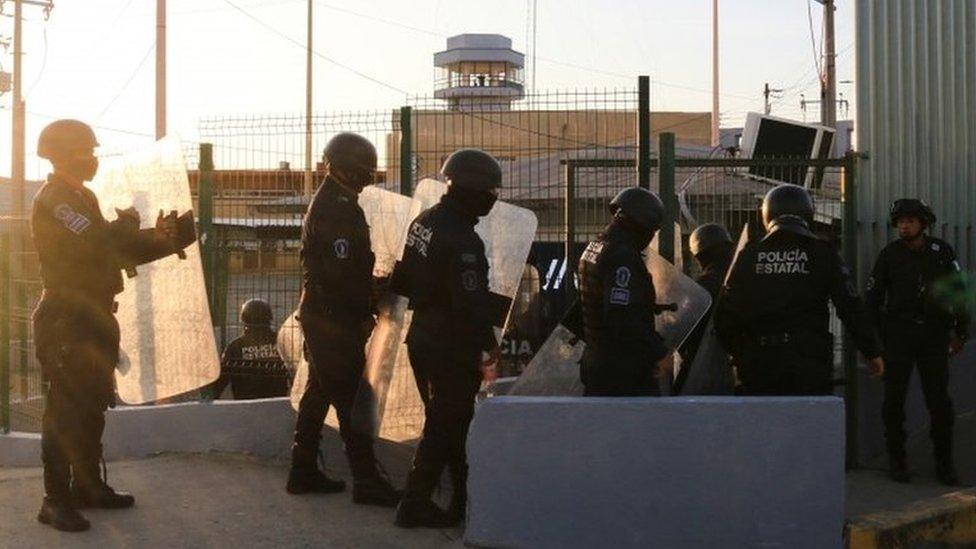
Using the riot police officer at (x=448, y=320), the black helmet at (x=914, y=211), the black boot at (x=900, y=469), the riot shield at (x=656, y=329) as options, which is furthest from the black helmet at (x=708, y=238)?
the riot police officer at (x=448, y=320)

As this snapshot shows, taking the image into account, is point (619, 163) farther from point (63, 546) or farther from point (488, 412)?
point (63, 546)

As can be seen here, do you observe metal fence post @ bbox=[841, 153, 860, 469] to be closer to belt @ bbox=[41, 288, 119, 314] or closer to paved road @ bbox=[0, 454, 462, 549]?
paved road @ bbox=[0, 454, 462, 549]

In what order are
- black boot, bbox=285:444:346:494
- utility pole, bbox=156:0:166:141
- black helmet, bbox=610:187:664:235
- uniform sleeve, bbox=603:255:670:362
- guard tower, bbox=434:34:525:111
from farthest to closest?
guard tower, bbox=434:34:525:111, utility pole, bbox=156:0:166:141, black boot, bbox=285:444:346:494, black helmet, bbox=610:187:664:235, uniform sleeve, bbox=603:255:670:362

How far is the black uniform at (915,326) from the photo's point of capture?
25.3ft

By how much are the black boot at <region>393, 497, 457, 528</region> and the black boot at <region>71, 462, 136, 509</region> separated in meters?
1.49

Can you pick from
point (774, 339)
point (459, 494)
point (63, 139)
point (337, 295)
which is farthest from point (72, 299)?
point (774, 339)

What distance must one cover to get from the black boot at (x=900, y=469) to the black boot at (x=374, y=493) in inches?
131

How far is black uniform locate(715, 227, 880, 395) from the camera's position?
20.8 ft

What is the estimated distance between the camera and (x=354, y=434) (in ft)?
21.3

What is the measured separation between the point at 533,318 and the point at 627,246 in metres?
2.32

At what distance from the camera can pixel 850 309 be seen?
20.8 feet

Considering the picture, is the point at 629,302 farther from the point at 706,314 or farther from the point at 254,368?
the point at 254,368

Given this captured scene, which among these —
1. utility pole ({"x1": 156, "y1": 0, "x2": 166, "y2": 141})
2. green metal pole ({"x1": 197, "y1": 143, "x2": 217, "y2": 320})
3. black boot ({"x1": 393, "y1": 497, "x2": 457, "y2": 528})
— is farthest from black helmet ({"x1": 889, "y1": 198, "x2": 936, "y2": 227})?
utility pole ({"x1": 156, "y1": 0, "x2": 166, "y2": 141})

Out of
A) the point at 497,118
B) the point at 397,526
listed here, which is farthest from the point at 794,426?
the point at 497,118
